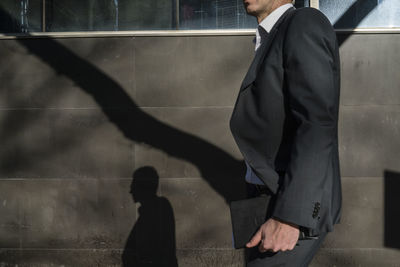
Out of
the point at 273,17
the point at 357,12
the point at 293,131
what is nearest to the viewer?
the point at 293,131

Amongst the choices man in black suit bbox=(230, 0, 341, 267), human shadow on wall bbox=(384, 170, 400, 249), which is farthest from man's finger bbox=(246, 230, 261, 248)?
human shadow on wall bbox=(384, 170, 400, 249)

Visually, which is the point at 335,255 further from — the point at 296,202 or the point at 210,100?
the point at 296,202

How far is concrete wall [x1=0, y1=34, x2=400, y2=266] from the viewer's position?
5113mm

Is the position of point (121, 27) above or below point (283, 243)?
above

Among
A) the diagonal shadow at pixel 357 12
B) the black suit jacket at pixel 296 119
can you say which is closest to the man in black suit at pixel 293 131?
the black suit jacket at pixel 296 119

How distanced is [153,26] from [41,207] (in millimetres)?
Answer: 2748

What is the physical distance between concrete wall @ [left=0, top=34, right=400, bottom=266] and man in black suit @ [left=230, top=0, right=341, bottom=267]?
3515 millimetres

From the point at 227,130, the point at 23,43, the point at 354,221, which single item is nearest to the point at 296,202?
the point at 227,130

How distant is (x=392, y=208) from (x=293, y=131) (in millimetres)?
4161

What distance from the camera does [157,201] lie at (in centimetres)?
523

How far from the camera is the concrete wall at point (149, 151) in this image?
5113 millimetres

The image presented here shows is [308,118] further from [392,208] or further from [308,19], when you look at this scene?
[392,208]

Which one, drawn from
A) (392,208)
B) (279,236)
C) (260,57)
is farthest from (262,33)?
(392,208)

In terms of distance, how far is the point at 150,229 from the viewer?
17.3 ft
